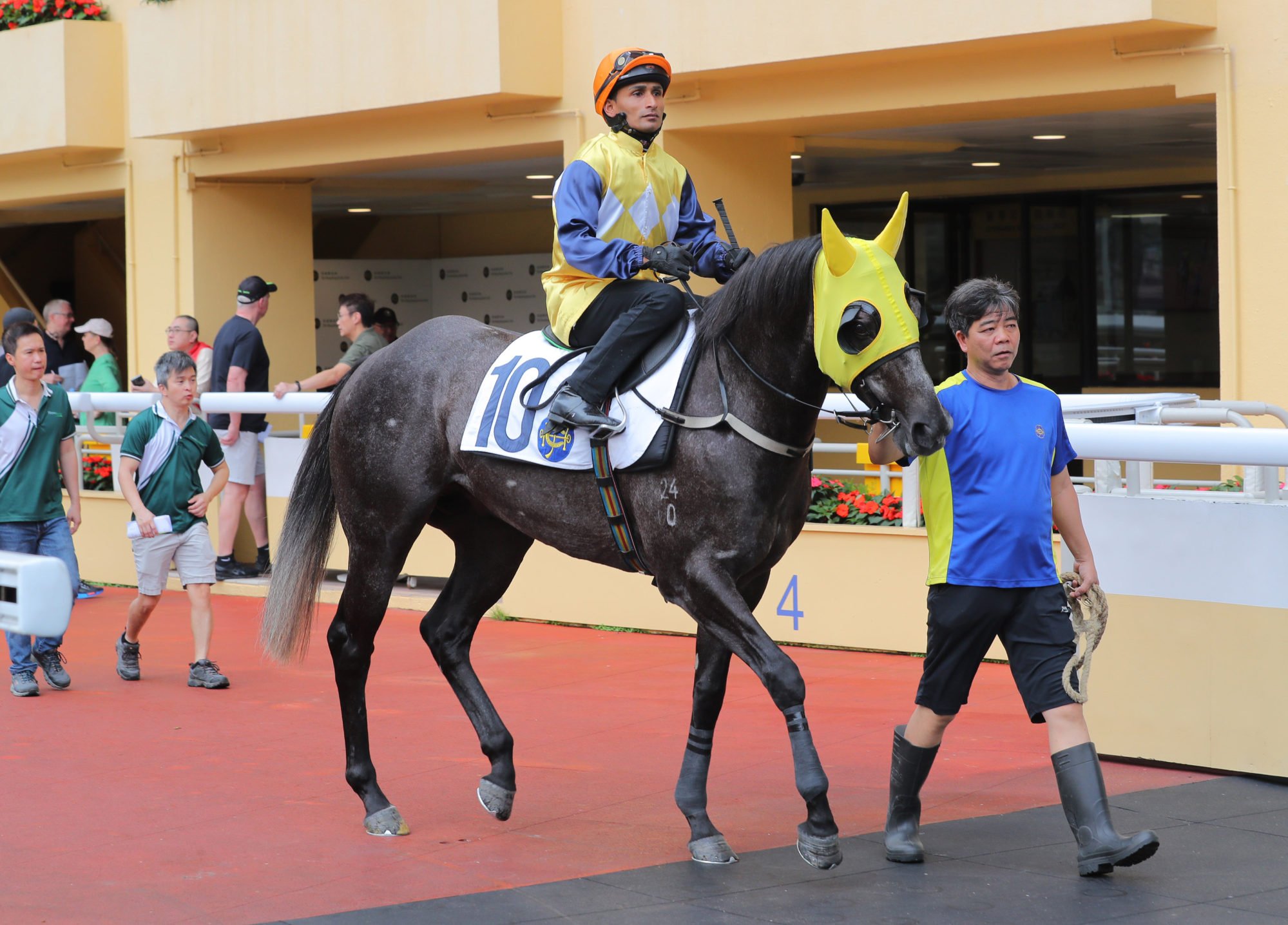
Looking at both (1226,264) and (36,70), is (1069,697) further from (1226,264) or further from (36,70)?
(36,70)

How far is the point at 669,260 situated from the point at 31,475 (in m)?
4.44

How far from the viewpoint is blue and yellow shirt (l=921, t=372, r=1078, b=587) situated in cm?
473

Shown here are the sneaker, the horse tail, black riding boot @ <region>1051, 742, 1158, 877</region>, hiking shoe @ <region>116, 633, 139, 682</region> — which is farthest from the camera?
the sneaker

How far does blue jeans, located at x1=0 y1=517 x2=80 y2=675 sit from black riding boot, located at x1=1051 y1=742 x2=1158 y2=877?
513cm

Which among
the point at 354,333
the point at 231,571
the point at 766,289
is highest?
the point at 354,333

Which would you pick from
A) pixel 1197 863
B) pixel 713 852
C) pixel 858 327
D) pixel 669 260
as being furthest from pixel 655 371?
pixel 1197 863

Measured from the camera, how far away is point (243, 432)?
11086 millimetres

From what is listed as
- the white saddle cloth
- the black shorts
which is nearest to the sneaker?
the white saddle cloth

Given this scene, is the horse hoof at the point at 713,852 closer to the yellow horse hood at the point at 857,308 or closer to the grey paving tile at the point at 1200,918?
the grey paving tile at the point at 1200,918

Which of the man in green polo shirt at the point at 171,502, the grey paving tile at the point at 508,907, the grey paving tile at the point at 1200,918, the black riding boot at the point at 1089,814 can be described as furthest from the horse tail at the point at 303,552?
the grey paving tile at the point at 1200,918

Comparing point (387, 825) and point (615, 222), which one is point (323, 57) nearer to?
point (615, 222)

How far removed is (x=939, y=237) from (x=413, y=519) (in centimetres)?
1129

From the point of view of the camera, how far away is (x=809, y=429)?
486cm

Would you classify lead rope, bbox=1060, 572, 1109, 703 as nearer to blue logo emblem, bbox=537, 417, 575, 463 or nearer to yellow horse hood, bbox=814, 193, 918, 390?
yellow horse hood, bbox=814, 193, 918, 390
